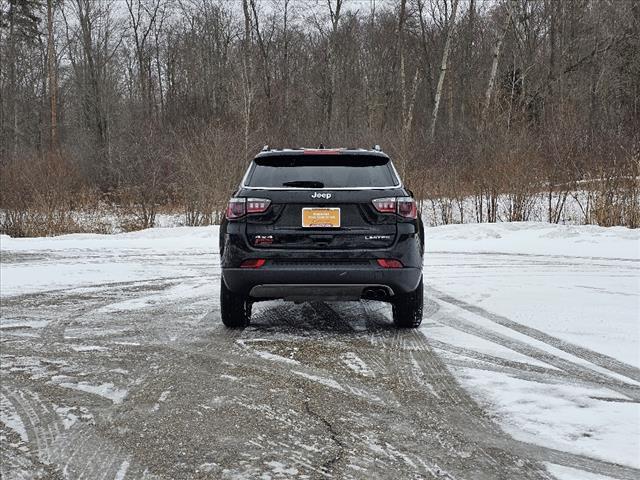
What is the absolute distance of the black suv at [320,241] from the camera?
5047 millimetres

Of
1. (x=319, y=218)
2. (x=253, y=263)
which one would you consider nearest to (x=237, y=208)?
(x=253, y=263)

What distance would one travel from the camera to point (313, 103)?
1441 inches

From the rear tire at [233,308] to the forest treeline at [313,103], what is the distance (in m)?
11.8

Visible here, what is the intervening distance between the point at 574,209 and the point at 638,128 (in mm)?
2905

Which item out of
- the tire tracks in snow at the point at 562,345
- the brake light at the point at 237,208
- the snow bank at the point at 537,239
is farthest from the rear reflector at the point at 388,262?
the snow bank at the point at 537,239

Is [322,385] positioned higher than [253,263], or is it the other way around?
[253,263]

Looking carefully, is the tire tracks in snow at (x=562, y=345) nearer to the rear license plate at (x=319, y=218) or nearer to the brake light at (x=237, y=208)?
the rear license plate at (x=319, y=218)

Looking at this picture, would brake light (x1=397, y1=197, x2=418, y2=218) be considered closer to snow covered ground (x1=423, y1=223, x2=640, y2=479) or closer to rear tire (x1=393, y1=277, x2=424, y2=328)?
rear tire (x1=393, y1=277, x2=424, y2=328)

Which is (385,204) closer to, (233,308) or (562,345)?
(233,308)

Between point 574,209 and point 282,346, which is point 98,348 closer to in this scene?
point 282,346

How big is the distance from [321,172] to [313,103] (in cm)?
3221

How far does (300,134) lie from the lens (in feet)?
95.4

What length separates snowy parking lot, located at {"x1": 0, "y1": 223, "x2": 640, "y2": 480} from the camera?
9.72 feet

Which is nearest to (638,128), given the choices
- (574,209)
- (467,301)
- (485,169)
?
(574,209)
